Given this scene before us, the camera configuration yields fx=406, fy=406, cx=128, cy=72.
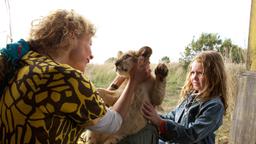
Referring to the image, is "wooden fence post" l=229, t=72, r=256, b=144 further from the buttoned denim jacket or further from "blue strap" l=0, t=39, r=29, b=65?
"blue strap" l=0, t=39, r=29, b=65

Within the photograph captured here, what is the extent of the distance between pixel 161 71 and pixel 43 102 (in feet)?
3.28

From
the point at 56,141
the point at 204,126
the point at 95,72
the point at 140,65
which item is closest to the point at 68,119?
the point at 56,141

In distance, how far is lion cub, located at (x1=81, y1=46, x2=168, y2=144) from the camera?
8.27ft

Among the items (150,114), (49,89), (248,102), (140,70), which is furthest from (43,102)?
(248,102)

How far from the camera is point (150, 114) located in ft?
8.30

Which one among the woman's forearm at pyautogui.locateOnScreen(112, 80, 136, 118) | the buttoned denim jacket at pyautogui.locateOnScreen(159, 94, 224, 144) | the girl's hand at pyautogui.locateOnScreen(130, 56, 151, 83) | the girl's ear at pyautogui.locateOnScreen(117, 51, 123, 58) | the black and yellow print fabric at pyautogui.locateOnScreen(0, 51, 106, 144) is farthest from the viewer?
the girl's ear at pyautogui.locateOnScreen(117, 51, 123, 58)

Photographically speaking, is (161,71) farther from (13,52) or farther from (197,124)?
(13,52)

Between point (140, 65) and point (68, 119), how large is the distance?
73 cm

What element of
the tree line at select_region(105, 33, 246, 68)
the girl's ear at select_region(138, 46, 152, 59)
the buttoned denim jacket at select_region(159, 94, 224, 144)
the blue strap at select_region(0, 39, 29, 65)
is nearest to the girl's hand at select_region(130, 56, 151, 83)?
the girl's ear at select_region(138, 46, 152, 59)

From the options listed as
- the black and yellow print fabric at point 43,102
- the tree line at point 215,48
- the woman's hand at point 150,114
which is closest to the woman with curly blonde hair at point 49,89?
the black and yellow print fabric at point 43,102

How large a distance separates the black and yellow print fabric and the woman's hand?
72cm

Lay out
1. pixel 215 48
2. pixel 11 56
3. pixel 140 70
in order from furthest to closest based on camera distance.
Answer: pixel 215 48, pixel 140 70, pixel 11 56

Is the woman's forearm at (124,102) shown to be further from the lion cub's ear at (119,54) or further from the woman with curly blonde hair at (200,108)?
the lion cub's ear at (119,54)

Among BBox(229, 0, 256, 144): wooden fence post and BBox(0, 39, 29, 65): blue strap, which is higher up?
BBox(0, 39, 29, 65): blue strap
